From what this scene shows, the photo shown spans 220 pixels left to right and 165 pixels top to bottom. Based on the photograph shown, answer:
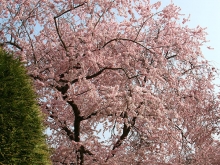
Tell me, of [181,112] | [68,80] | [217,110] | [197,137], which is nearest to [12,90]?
[68,80]

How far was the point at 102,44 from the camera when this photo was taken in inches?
368

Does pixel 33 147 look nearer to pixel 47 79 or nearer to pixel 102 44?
pixel 47 79

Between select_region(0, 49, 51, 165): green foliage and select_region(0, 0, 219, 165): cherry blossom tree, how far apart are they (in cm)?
290

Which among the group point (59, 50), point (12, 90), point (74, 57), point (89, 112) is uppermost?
point (59, 50)

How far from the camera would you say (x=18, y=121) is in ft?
15.2

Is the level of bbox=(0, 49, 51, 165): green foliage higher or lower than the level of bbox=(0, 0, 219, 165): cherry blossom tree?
lower

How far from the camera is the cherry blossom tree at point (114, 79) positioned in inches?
330

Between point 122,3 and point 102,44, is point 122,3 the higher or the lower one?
the higher one

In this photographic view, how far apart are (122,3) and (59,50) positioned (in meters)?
2.25

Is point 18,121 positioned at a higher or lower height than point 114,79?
lower

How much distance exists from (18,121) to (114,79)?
5.47 metres

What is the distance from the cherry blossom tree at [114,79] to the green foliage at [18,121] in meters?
2.90

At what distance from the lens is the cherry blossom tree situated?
8375mm

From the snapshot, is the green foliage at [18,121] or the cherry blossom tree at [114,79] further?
the cherry blossom tree at [114,79]
